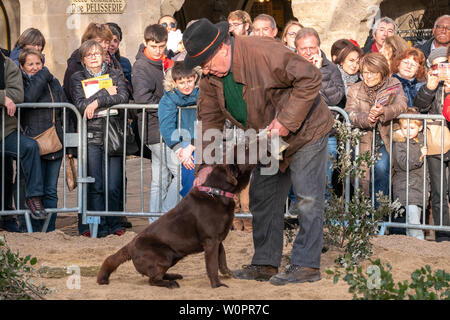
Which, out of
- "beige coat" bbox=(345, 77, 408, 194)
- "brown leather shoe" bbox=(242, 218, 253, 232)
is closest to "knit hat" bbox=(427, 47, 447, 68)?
"beige coat" bbox=(345, 77, 408, 194)

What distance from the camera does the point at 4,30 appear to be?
1784cm

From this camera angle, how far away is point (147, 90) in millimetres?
8320

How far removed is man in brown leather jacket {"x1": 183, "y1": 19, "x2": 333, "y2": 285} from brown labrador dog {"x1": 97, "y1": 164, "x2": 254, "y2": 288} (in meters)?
A: 0.15

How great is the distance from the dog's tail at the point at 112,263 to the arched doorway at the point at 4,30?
13.1m

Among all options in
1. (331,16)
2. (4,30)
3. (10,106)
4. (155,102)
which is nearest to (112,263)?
(10,106)

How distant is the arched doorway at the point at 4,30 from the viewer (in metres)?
17.6

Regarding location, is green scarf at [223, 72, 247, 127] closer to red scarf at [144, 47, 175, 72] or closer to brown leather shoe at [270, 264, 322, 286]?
brown leather shoe at [270, 264, 322, 286]

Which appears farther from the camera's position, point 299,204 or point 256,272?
point 256,272

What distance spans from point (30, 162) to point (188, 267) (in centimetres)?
237

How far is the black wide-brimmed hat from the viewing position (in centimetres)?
519

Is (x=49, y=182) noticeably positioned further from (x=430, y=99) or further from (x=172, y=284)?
(x=430, y=99)

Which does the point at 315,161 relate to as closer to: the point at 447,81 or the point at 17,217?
the point at 447,81

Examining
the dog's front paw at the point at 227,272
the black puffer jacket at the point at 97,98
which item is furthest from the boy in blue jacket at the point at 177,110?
the dog's front paw at the point at 227,272
